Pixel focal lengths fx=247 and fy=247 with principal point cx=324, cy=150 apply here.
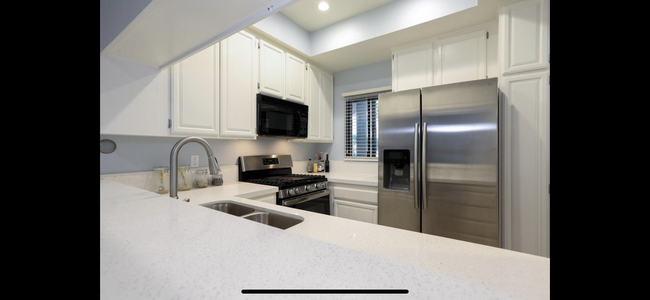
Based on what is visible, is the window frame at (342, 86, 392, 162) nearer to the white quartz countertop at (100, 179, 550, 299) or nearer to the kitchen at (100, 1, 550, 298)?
the kitchen at (100, 1, 550, 298)

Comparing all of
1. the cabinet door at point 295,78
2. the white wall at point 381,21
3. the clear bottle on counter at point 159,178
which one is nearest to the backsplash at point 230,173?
the clear bottle on counter at point 159,178

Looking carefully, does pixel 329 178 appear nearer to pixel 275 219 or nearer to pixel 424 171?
pixel 424 171

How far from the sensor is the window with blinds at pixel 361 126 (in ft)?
9.71

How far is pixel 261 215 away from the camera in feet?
4.22

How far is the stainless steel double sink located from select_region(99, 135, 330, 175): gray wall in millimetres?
690

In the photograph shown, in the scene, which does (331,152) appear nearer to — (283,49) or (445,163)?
(283,49)

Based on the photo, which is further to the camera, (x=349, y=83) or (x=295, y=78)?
(x=349, y=83)

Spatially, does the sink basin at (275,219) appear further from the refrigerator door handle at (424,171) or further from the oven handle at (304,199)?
the refrigerator door handle at (424,171)

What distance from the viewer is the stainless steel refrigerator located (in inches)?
66.1

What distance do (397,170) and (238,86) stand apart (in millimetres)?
1501

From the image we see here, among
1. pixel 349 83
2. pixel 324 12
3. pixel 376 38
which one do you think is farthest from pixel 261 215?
pixel 349 83

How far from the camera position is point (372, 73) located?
9.68 feet
